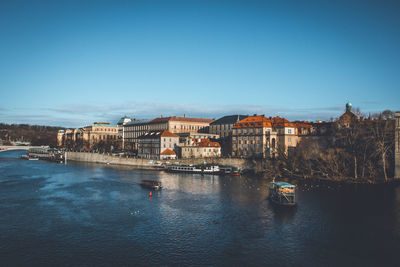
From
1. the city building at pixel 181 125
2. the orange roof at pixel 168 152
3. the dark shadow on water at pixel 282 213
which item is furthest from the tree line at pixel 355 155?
the city building at pixel 181 125

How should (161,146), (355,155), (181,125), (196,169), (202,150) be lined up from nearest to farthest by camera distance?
(355,155), (196,169), (202,150), (161,146), (181,125)

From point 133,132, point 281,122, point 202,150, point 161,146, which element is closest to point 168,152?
point 161,146

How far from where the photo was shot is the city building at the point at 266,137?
290ft

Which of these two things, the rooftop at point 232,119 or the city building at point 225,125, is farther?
the city building at point 225,125

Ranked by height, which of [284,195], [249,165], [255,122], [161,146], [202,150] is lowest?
[284,195]

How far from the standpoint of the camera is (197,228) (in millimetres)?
34906

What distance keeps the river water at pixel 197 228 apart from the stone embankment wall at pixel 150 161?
30778mm

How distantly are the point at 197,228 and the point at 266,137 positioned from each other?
58795 millimetres

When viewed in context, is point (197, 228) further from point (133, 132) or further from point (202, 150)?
point (133, 132)

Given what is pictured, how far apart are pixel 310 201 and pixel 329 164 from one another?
2507cm

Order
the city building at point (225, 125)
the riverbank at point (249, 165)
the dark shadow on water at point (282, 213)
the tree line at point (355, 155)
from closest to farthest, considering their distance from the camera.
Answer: the dark shadow on water at point (282, 213) → the tree line at point (355, 155) → the riverbank at point (249, 165) → the city building at point (225, 125)

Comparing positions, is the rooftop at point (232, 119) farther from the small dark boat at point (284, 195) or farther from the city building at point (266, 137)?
the small dark boat at point (284, 195)

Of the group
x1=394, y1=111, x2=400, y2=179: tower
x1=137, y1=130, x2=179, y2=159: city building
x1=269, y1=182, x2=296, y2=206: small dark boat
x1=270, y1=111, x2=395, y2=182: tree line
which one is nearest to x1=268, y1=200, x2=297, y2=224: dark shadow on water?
x1=269, y1=182, x2=296, y2=206: small dark boat

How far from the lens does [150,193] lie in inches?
2126
